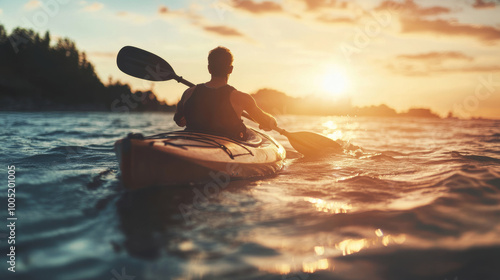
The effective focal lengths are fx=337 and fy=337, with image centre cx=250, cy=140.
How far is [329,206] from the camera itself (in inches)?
130

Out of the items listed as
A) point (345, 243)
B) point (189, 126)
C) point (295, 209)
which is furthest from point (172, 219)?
point (189, 126)

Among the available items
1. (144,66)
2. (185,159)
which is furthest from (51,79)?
(185,159)

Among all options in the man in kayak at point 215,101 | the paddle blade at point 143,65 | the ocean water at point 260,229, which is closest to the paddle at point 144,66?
the paddle blade at point 143,65

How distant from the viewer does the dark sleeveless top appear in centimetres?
453

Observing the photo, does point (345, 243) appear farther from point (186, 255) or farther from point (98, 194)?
point (98, 194)

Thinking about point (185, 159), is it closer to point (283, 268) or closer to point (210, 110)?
point (210, 110)

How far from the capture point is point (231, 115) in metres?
4.72

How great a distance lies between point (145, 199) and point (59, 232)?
3.12ft

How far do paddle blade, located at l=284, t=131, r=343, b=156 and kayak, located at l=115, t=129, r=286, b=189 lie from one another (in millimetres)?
2601

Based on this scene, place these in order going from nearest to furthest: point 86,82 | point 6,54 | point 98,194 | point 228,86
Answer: point 98,194 < point 228,86 < point 6,54 < point 86,82

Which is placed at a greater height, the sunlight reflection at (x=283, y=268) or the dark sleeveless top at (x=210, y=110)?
the dark sleeveless top at (x=210, y=110)

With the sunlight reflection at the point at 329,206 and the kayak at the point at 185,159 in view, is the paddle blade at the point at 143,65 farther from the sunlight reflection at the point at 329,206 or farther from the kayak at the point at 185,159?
the sunlight reflection at the point at 329,206

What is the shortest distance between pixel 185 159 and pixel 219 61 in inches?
61.1

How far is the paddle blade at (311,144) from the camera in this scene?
7574 millimetres
